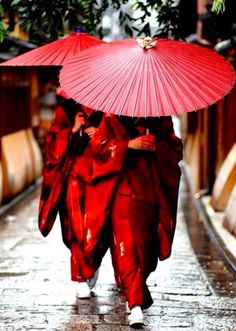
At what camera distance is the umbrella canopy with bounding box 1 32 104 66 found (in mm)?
7734

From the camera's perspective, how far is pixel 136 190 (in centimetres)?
723

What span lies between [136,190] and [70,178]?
130 centimetres

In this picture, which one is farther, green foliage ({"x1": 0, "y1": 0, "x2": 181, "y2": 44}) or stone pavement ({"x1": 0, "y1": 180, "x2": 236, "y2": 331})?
green foliage ({"x1": 0, "y1": 0, "x2": 181, "y2": 44})

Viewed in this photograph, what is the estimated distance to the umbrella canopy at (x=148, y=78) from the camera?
627 cm

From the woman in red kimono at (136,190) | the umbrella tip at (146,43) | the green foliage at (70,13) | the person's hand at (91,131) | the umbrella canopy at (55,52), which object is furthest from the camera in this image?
the green foliage at (70,13)

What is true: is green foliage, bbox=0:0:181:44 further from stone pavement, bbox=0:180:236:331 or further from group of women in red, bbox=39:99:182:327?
stone pavement, bbox=0:180:236:331

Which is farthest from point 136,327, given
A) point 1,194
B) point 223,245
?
point 1,194

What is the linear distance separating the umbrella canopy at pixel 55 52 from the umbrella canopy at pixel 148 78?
949mm

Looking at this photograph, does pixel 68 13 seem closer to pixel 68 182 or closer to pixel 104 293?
pixel 68 182

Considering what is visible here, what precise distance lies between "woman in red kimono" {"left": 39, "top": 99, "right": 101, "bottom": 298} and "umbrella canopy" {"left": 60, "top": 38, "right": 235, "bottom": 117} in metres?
1.43

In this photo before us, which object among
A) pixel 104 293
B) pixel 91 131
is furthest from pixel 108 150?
pixel 104 293

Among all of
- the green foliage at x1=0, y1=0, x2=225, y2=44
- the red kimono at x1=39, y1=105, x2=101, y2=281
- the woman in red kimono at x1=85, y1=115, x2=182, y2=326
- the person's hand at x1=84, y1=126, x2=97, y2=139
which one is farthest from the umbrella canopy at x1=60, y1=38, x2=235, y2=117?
the green foliage at x1=0, y1=0, x2=225, y2=44

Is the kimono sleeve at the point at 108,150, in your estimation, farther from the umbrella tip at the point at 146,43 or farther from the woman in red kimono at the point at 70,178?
the umbrella tip at the point at 146,43

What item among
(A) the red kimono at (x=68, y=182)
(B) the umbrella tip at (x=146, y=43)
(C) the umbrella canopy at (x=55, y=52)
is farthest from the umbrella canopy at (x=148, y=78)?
(A) the red kimono at (x=68, y=182)
